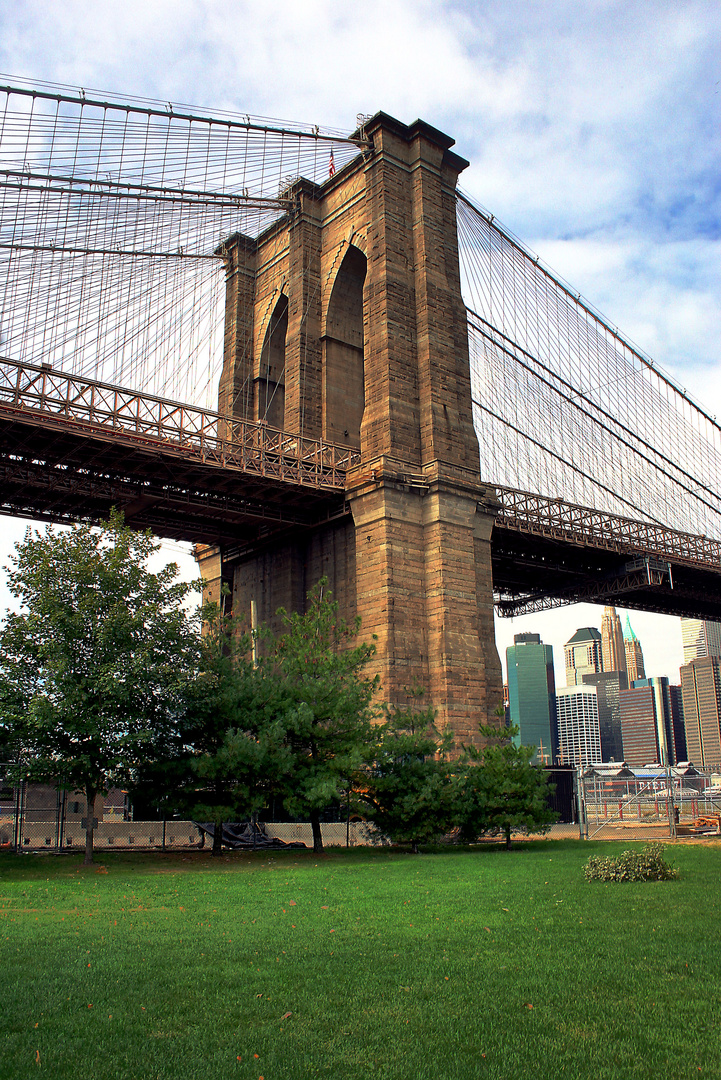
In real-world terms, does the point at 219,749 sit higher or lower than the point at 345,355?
lower

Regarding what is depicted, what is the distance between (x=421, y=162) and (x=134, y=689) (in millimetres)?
29596

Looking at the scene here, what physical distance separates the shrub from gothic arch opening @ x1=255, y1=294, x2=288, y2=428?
36152mm

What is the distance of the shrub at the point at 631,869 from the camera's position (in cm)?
1347

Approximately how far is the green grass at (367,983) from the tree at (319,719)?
26.3 feet

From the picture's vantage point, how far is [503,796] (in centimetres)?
2280

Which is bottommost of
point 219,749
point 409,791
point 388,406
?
point 409,791

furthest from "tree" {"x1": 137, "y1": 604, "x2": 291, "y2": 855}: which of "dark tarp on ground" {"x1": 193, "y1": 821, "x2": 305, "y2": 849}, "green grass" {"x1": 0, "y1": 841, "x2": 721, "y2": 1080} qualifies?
"green grass" {"x1": 0, "y1": 841, "x2": 721, "y2": 1080}

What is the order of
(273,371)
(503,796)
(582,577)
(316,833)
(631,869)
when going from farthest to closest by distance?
(582,577)
(273,371)
(503,796)
(316,833)
(631,869)

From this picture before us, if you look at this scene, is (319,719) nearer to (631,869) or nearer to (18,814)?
(18,814)

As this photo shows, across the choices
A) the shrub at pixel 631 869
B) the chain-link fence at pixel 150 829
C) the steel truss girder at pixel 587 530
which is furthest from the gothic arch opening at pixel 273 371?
the shrub at pixel 631 869

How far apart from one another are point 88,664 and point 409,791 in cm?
881

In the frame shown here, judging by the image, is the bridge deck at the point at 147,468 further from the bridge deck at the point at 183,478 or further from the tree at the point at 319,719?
the tree at the point at 319,719

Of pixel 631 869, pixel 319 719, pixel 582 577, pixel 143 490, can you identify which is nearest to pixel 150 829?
pixel 319 719

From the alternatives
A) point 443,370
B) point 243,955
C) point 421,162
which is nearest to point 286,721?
point 243,955
